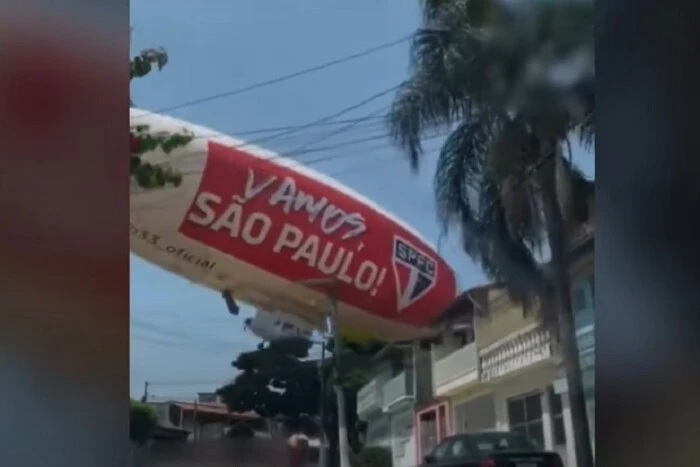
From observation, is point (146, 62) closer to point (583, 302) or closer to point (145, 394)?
point (145, 394)

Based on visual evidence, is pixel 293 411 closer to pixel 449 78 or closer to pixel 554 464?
pixel 554 464

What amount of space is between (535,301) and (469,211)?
0.51 feet

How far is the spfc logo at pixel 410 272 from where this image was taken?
1311mm

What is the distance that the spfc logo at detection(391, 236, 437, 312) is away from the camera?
1.31m

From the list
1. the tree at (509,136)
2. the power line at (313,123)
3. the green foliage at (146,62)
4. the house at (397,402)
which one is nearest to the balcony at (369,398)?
the house at (397,402)

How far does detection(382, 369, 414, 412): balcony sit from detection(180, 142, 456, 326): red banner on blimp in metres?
0.10

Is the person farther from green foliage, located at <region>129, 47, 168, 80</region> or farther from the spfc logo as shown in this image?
green foliage, located at <region>129, 47, 168, 80</region>

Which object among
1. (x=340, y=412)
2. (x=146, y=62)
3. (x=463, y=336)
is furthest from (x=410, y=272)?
(x=146, y=62)

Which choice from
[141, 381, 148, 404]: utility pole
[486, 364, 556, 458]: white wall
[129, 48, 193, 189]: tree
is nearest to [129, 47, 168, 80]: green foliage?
[129, 48, 193, 189]: tree

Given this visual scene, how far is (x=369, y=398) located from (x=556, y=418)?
0.84 ft
